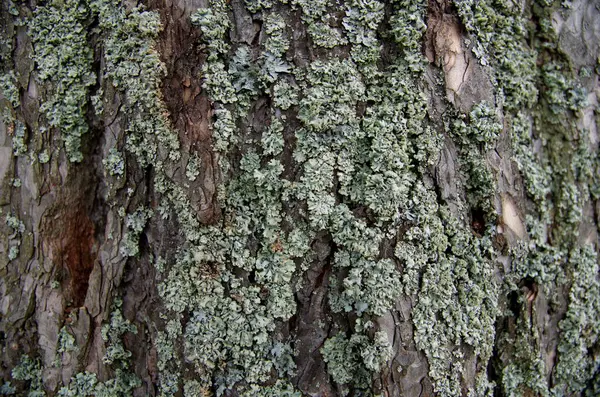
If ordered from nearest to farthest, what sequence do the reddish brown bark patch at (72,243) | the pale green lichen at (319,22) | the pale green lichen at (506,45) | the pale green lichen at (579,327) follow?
the pale green lichen at (319,22)
the pale green lichen at (506,45)
the reddish brown bark patch at (72,243)
the pale green lichen at (579,327)

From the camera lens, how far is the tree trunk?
4.85 feet

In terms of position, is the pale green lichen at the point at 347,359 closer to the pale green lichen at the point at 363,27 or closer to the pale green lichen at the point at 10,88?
the pale green lichen at the point at 363,27

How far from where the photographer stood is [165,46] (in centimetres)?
148

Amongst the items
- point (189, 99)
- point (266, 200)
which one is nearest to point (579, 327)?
point (266, 200)

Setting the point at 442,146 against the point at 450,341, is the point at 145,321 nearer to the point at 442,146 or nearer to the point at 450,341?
the point at 450,341

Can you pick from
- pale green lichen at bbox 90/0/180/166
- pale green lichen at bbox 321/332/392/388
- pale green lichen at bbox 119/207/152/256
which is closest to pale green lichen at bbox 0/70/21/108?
pale green lichen at bbox 90/0/180/166

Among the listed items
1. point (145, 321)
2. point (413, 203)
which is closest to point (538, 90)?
point (413, 203)

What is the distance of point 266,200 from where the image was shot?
1504mm

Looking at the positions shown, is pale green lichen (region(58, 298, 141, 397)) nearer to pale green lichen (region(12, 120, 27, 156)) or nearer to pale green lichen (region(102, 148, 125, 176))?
pale green lichen (region(102, 148, 125, 176))

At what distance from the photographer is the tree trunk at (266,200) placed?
1.48m

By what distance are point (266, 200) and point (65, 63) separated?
0.85m

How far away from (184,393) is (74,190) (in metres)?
0.80

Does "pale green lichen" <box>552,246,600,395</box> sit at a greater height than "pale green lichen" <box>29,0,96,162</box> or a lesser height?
lesser

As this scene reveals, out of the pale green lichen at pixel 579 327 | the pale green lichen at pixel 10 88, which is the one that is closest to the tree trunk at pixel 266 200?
the pale green lichen at pixel 10 88
